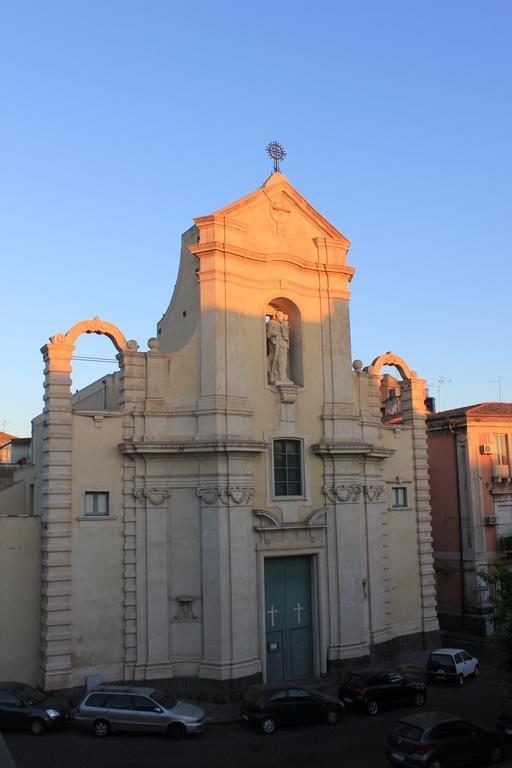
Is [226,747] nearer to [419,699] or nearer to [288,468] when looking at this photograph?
[419,699]

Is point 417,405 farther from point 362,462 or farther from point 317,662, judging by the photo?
point 317,662

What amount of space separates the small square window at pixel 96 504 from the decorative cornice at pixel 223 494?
129 inches

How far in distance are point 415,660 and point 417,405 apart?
1107 cm

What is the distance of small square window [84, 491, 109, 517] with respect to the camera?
25969mm

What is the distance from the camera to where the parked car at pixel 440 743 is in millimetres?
18344

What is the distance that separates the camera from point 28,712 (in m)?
21.5

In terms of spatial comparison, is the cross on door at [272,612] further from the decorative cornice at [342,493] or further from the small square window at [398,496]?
the small square window at [398,496]

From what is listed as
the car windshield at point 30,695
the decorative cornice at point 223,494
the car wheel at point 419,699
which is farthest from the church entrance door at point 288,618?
the car windshield at point 30,695

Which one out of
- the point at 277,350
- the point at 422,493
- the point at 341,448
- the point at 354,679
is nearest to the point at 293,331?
the point at 277,350

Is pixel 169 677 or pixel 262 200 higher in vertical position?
pixel 262 200

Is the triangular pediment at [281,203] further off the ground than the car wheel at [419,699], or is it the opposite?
the triangular pediment at [281,203]

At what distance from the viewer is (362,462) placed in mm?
30250

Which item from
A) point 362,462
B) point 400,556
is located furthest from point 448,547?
point 362,462

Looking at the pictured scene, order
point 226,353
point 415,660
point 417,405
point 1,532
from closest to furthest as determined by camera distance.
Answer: point 1,532 → point 226,353 → point 415,660 → point 417,405
